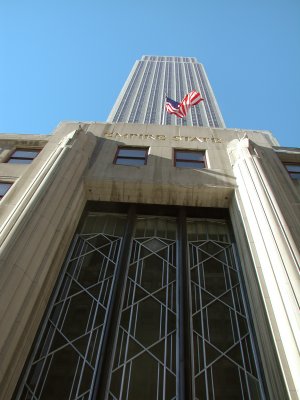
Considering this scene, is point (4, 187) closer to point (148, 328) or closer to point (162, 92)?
point (148, 328)

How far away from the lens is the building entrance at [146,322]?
8328mm

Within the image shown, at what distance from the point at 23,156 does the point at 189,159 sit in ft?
25.2

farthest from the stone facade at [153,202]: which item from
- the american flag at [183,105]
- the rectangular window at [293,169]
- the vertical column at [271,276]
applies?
the american flag at [183,105]

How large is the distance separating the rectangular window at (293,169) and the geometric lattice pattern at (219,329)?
17.0 feet

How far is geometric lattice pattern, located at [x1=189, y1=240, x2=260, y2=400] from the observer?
27.6ft

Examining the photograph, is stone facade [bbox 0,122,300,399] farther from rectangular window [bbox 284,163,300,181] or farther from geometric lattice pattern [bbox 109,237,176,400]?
geometric lattice pattern [bbox 109,237,176,400]

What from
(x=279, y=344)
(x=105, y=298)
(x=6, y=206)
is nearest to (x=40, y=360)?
(x=105, y=298)

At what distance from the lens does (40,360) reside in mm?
8805

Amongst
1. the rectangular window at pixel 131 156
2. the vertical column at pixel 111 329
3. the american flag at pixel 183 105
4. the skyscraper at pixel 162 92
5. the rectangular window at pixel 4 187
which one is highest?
the skyscraper at pixel 162 92

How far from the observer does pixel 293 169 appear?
1573 centimetres

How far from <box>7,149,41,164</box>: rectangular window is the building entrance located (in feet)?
16.9

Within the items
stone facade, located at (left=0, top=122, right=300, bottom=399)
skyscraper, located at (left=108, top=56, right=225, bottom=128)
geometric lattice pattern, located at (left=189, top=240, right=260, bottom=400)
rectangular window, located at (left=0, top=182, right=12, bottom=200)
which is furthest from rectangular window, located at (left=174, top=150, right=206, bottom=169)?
skyscraper, located at (left=108, top=56, right=225, bottom=128)

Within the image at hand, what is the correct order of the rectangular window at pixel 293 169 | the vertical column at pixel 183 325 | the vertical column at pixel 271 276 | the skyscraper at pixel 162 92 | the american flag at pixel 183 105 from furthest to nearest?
the skyscraper at pixel 162 92 → the american flag at pixel 183 105 → the rectangular window at pixel 293 169 → the vertical column at pixel 183 325 → the vertical column at pixel 271 276

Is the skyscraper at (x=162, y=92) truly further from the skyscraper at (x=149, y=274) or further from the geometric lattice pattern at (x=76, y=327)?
the geometric lattice pattern at (x=76, y=327)
